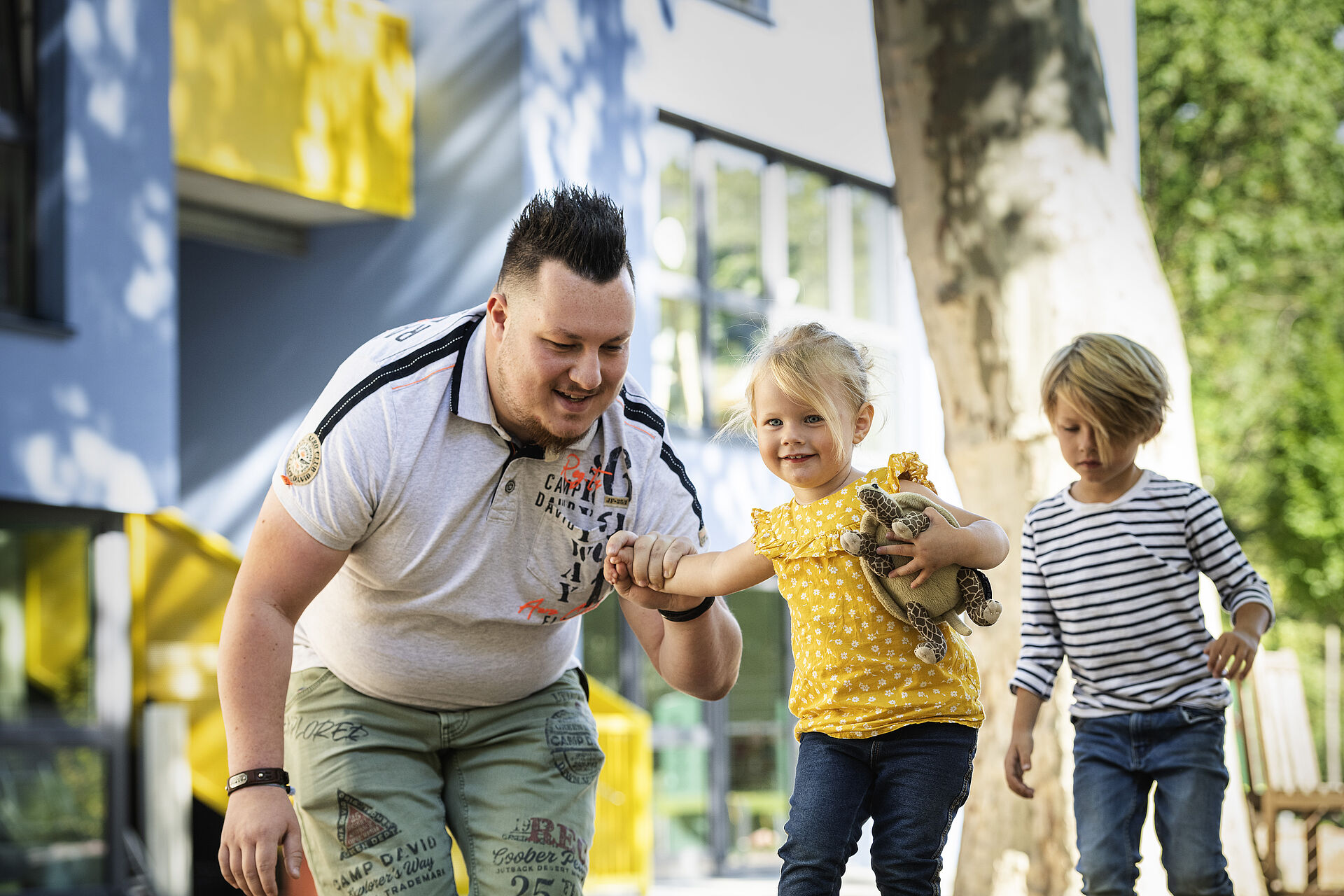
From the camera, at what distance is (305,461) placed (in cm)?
323

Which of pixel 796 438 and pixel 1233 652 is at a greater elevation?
pixel 796 438

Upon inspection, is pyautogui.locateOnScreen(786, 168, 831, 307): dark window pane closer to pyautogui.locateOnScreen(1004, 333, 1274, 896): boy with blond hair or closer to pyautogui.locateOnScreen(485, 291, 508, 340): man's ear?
pyautogui.locateOnScreen(1004, 333, 1274, 896): boy with blond hair

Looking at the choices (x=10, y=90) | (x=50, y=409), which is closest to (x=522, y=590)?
(x=50, y=409)

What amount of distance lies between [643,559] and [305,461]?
2.59ft

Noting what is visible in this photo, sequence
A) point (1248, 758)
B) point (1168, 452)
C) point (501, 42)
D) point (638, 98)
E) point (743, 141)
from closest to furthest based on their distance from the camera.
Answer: point (1168, 452) < point (1248, 758) < point (501, 42) < point (638, 98) < point (743, 141)

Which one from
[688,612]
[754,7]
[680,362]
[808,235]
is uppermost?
[754,7]

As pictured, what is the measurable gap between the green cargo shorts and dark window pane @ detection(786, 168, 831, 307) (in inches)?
433

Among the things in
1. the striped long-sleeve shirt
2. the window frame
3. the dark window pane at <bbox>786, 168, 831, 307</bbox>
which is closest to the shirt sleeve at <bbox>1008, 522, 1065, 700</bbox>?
the striped long-sleeve shirt

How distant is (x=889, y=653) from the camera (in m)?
3.43

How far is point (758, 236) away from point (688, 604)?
418 inches

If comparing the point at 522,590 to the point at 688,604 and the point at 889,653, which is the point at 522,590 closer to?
the point at 688,604

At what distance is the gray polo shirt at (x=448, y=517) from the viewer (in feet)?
10.8

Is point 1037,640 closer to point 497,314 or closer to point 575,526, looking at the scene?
point 575,526

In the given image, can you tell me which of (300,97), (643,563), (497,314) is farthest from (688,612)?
(300,97)
